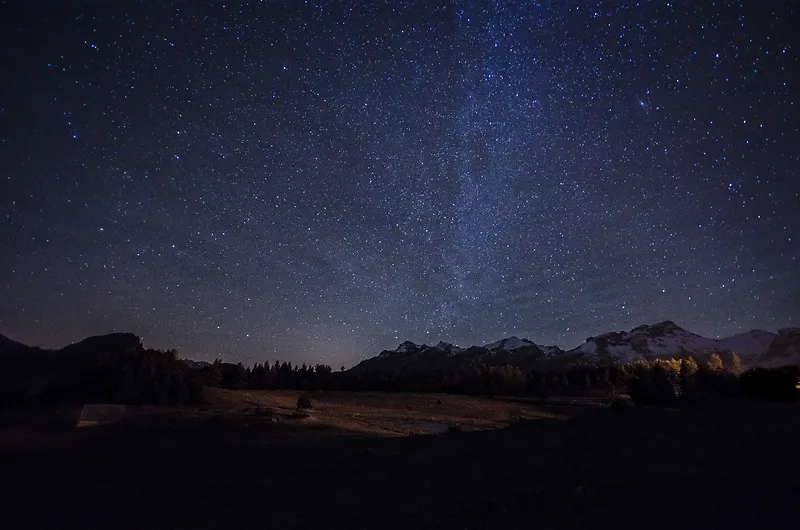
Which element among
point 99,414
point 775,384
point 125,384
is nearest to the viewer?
point 99,414

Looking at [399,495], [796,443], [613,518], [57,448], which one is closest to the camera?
[613,518]

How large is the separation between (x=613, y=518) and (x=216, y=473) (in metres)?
10.6

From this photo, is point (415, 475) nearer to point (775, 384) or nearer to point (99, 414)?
point (99, 414)

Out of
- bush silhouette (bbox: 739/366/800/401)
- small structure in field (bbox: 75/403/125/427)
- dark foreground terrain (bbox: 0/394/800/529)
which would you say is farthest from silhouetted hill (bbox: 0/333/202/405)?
bush silhouette (bbox: 739/366/800/401)

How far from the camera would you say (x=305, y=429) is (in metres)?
21.8

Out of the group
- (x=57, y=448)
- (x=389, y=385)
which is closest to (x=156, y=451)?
(x=57, y=448)

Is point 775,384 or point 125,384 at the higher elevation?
point 775,384

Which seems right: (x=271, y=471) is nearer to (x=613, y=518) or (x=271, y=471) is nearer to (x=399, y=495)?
(x=399, y=495)

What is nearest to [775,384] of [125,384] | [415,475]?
[415,475]

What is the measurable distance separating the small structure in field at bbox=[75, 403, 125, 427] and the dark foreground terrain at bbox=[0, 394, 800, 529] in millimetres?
1029

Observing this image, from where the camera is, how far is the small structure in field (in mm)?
22594

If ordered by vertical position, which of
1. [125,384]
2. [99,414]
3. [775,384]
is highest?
[775,384]

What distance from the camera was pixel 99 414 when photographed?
23.5 m

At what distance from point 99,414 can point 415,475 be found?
54.1 feet
